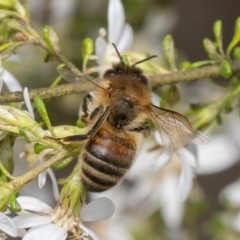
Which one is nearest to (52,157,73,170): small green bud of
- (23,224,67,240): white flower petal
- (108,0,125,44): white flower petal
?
(23,224,67,240): white flower petal

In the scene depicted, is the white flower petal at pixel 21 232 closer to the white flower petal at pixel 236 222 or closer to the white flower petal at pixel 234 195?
the white flower petal at pixel 236 222

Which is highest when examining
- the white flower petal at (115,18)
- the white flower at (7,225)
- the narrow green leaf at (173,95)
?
the white flower petal at (115,18)

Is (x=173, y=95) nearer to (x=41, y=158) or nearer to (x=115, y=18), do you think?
(x=115, y=18)

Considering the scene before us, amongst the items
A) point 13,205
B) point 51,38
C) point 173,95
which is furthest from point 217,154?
point 13,205

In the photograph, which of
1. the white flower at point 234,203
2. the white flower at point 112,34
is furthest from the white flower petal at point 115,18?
the white flower at point 234,203

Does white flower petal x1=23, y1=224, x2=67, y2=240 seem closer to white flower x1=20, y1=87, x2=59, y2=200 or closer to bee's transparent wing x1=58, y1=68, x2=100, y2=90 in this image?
white flower x1=20, y1=87, x2=59, y2=200

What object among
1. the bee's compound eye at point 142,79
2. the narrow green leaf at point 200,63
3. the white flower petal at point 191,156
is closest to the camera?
the bee's compound eye at point 142,79
